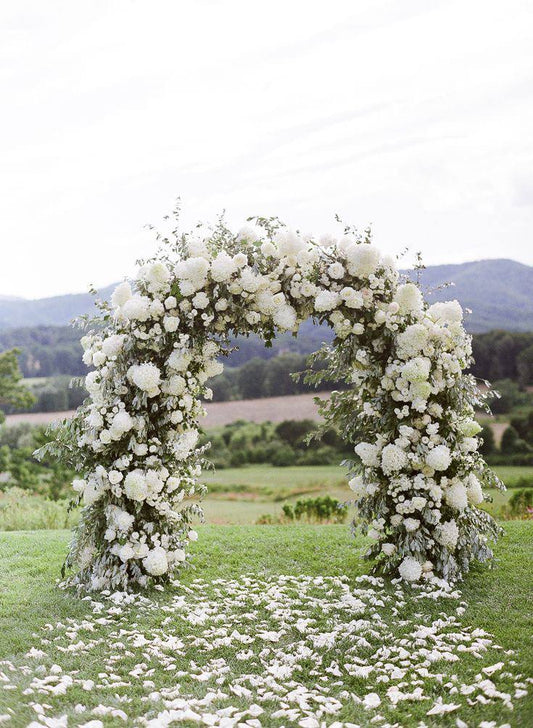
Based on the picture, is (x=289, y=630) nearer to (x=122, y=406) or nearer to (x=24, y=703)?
(x=24, y=703)

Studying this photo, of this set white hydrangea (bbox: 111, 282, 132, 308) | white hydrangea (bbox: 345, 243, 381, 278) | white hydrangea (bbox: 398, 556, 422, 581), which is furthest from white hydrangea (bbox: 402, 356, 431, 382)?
white hydrangea (bbox: 111, 282, 132, 308)

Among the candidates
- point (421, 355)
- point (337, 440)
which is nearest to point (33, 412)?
point (337, 440)

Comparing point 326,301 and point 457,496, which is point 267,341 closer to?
point 326,301

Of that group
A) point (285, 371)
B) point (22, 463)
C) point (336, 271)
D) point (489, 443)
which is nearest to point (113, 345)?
point (336, 271)

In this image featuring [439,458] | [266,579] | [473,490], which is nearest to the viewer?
[439,458]

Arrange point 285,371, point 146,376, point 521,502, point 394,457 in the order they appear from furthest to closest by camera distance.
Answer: point 285,371 → point 521,502 → point 394,457 → point 146,376

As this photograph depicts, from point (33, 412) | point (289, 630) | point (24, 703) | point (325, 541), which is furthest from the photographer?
point (33, 412)

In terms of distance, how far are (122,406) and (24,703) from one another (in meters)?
2.81

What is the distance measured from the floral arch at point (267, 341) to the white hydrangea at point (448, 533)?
0.01 metres

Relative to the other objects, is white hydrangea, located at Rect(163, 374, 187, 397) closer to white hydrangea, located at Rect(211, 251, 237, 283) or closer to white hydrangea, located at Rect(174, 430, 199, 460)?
white hydrangea, located at Rect(174, 430, 199, 460)

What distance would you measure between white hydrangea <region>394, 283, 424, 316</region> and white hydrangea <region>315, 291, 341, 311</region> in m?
0.60

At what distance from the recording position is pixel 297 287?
21.0 ft

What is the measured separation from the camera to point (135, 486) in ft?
20.5

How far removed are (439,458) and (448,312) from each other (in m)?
1.44
